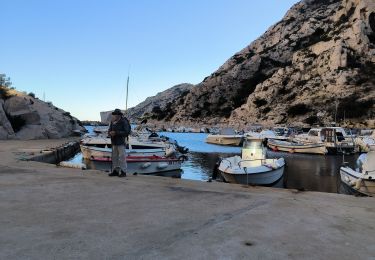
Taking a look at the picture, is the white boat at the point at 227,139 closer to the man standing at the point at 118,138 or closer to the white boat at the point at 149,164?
the white boat at the point at 149,164

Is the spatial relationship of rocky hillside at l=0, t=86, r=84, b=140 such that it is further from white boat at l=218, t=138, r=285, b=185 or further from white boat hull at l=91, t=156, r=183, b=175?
white boat at l=218, t=138, r=285, b=185

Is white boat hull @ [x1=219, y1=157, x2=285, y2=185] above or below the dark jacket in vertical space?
below

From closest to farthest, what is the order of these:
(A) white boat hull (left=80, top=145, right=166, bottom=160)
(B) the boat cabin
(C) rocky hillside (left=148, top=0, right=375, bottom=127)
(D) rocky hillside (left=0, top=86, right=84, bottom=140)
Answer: (B) the boat cabin, (A) white boat hull (left=80, top=145, right=166, bottom=160), (D) rocky hillside (left=0, top=86, right=84, bottom=140), (C) rocky hillside (left=148, top=0, right=375, bottom=127)

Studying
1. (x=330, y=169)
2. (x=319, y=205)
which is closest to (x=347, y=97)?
(x=330, y=169)

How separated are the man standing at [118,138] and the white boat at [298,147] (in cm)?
3688

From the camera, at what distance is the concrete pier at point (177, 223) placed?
4.94 meters

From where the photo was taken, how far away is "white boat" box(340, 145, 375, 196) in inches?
617

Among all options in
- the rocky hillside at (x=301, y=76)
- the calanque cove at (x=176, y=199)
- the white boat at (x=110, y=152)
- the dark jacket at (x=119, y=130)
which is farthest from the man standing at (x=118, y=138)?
the rocky hillside at (x=301, y=76)

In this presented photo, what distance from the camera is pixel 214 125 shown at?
124812mm

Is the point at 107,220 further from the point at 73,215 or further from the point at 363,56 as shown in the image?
the point at 363,56

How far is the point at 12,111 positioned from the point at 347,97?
71166 millimetres

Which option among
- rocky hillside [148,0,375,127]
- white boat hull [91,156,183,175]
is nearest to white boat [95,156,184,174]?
white boat hull [91,156,183,175]

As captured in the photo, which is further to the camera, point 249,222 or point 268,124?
point 268,124

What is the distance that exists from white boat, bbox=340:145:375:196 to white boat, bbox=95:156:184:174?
10331 millimetres
